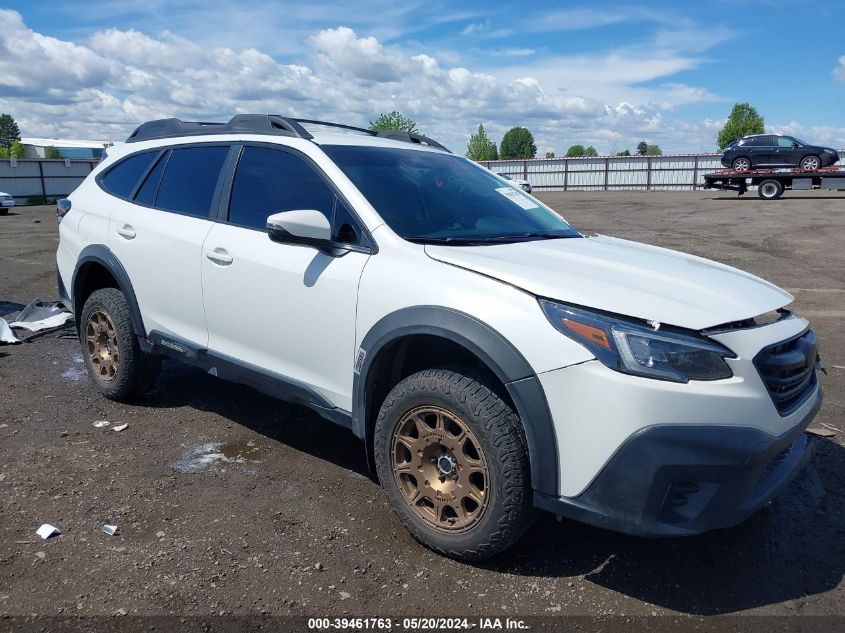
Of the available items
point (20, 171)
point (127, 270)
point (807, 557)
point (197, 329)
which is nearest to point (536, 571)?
point (807, 557)

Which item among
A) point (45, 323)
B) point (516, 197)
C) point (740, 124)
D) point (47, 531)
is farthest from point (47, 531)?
point (740, 124)

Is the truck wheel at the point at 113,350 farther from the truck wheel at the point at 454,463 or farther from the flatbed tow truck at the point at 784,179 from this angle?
the flatbed tow truck at the point at 784,179

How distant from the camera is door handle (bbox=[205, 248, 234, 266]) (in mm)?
3893

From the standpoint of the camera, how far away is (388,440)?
318cm

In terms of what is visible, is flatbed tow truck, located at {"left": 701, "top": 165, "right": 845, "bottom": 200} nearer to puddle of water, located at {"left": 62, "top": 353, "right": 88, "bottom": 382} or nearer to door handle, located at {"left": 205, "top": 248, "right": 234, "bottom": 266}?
puddle of water, located at {"left": 62, "top": 353, "right": 88, "bottom": 382}

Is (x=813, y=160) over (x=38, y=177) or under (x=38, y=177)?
over

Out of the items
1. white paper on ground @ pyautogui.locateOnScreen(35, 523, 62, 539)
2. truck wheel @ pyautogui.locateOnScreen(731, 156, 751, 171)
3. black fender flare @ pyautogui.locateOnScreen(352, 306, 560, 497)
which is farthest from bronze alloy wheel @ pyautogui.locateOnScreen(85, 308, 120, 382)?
truck wheel @ pyautogui.locateOnScreen(731, 156, 751, 171)

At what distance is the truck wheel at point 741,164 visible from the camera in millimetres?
27516

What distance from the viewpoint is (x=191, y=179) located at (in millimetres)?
4461

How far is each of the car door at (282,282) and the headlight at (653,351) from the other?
46.8 inches

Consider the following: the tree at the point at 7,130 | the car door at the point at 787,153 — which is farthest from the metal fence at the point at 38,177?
the tree at the point at 7,130

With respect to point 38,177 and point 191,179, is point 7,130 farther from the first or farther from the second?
point 191,179

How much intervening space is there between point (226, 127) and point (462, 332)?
2.41 meters

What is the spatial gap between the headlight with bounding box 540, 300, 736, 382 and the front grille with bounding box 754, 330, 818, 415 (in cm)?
21
